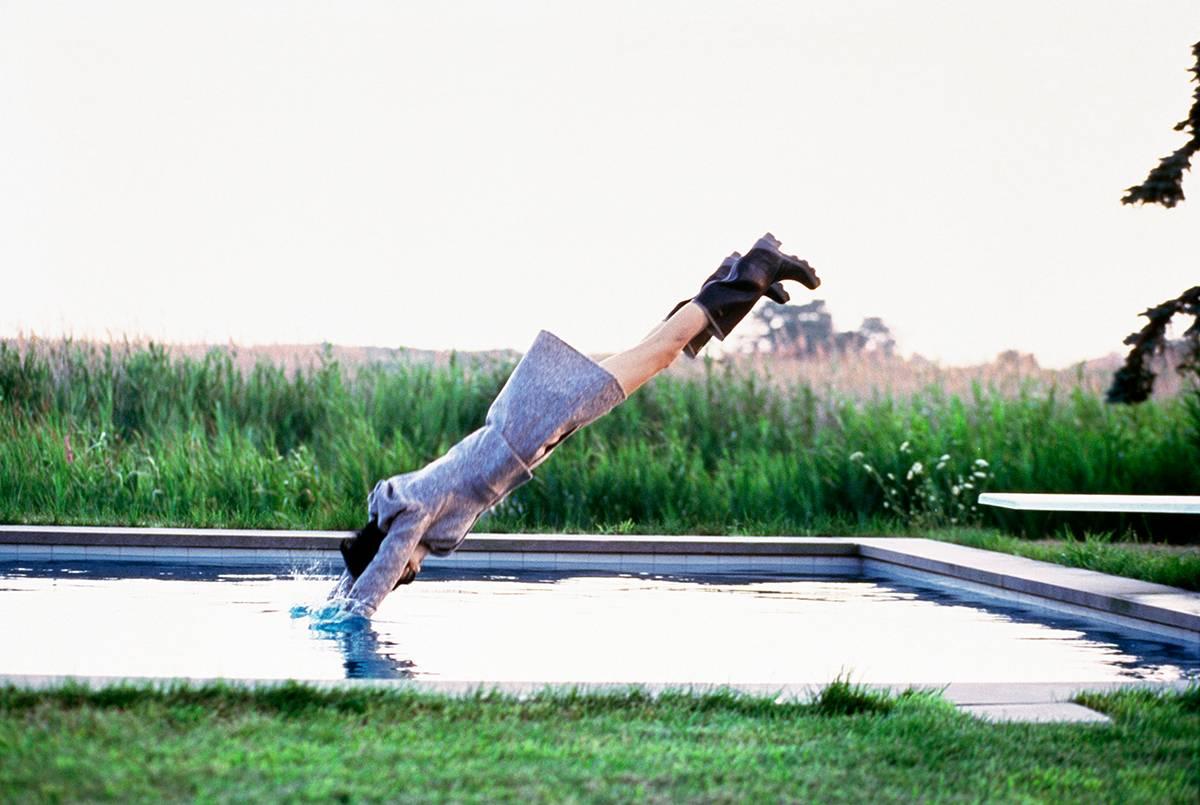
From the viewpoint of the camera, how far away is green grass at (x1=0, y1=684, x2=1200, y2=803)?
9.35ft

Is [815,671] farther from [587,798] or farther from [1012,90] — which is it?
[1012,90]

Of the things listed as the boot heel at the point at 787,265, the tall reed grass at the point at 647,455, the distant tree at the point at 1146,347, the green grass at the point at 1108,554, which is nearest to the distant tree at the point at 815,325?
the tall reed grass at the point at 647,455

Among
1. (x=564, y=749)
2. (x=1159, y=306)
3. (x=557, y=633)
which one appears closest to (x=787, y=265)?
(x=557, y=633)

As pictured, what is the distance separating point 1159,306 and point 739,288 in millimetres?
3205

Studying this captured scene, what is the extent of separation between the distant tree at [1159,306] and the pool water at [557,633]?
143cm

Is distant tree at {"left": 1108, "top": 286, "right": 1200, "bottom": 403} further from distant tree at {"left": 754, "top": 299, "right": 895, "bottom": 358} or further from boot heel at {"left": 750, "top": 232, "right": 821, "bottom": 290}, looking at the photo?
distant tree at {"left": 754, "top": 299, "right": 895, "bottom": 358}

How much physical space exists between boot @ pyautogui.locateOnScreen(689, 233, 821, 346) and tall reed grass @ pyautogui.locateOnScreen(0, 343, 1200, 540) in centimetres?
456

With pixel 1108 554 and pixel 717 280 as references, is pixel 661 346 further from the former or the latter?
pixel 1108 554

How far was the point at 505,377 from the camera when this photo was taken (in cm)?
1221

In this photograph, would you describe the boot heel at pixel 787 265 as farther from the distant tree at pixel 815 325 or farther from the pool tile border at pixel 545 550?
the distant tree at pixel 815 325

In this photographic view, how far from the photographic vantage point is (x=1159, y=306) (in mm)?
7672

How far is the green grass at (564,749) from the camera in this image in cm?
285

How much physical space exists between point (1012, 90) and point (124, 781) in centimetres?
1628

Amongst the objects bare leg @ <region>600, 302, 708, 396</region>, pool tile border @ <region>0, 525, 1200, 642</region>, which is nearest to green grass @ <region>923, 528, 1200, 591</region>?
pool tile border @ <region>0, 525, 1200, 642</region>
